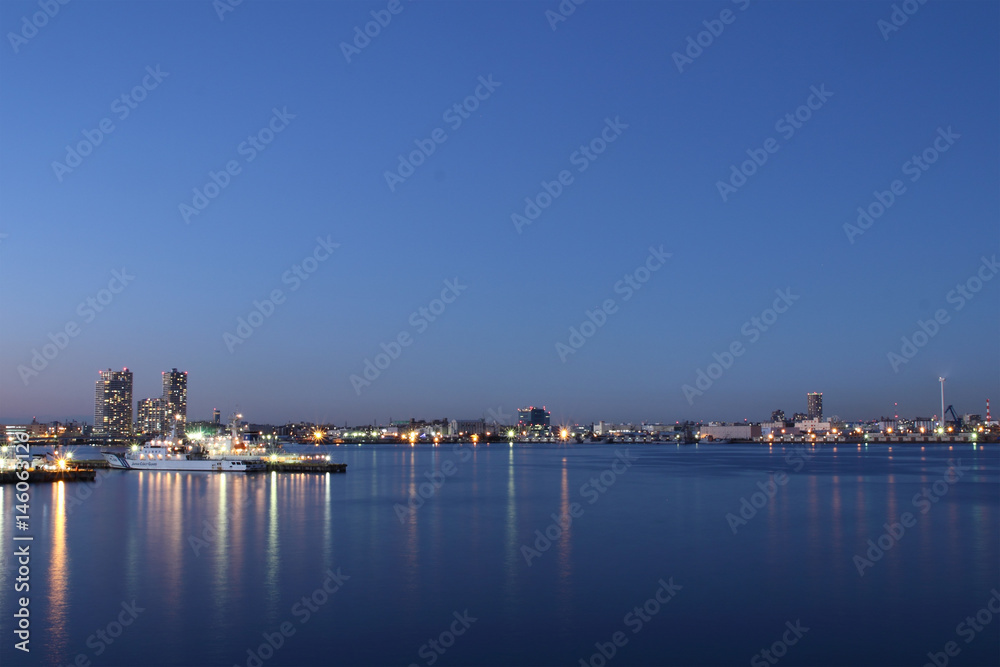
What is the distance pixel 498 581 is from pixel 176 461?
1882 inches

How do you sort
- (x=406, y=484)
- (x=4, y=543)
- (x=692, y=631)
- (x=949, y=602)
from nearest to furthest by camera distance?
(x=692, y=631), (x=949, y=602), (x=4, y=543), (x=406, y=484)

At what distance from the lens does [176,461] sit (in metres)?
60.0

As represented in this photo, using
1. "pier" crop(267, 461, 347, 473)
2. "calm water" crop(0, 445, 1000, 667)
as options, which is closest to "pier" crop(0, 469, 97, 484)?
"pier" crop(267, 461, 347, 473)

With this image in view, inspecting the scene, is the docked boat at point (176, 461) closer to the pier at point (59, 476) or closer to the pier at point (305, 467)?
the pier at point (305, 467)

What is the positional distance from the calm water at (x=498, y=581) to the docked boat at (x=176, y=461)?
71.7 feet

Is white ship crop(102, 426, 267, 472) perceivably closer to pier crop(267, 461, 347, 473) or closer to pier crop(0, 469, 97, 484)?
pier crop(267, 461, 347, 473)

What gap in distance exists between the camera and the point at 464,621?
15492 mm

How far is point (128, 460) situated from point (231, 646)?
54521 millimetres

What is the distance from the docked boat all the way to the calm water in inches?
860

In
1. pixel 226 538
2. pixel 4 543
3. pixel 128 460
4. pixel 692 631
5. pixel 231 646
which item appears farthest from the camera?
pixel 128 460

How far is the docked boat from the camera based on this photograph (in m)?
58.7

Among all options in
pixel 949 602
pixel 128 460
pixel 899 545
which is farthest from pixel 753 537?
pixel 128 460

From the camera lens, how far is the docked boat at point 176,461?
193 ft

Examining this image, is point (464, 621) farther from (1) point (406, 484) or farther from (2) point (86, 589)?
(1) point (406, 484)
